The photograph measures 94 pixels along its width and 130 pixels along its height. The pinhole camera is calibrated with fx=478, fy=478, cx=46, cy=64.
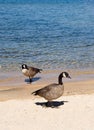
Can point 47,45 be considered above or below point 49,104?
above

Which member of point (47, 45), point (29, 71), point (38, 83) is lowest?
point (38, 83)

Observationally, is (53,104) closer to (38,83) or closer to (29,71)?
(38,83)

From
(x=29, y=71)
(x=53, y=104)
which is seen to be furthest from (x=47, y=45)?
(x=53, y=104)

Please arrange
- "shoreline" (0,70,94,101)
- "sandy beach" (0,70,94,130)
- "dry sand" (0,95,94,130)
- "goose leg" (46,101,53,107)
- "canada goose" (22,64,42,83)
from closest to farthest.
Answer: "dry sand" (0,95,94,130)
"sandy beach" (0,70,94,130)
"goose leg" (46,101,53,107)
"shoreline" (0,70,94,101)
"canada goose" (22,64,42,83)

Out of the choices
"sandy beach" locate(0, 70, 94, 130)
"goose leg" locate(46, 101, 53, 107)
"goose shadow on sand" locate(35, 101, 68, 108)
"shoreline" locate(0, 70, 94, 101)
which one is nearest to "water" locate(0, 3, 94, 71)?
"shoreline" locate(0, 70, 94, 101)

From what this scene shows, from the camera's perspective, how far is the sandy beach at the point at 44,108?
10562 millimetres

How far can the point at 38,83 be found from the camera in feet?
56.1

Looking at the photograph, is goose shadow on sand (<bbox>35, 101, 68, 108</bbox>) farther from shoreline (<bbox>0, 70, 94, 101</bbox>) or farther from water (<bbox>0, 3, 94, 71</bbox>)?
water (<bbox>0, 3, 94, 71</bbox>)

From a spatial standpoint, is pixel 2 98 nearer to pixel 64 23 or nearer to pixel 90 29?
pixel 90 29

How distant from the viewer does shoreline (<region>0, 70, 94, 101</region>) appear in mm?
14750

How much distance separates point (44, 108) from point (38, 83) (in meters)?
4.95

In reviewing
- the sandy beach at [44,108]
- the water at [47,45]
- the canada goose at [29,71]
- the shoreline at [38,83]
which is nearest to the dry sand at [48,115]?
the sandy beach at [44,108]

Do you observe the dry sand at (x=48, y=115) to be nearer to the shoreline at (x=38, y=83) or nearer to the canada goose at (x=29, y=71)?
the shoreline at (x=38, y=83)

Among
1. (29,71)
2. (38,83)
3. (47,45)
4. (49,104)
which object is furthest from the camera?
(47,45)
